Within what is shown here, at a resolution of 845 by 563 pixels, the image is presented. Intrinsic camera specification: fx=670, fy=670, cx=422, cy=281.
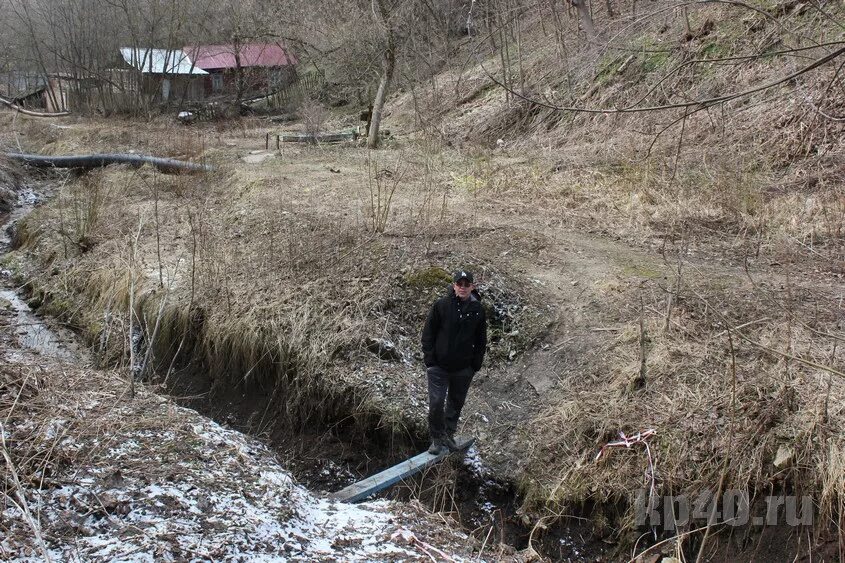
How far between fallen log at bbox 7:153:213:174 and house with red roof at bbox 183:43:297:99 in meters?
16.0

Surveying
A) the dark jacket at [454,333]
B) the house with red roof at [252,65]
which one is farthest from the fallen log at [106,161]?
the house with red roof at [252,65]

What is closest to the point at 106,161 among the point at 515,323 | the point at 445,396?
the point at 515,323

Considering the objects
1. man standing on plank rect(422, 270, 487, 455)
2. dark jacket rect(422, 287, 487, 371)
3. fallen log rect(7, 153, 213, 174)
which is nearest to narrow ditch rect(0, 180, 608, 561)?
man standing on plank rect(422, 270, 487, 455)

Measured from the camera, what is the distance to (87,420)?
492cm

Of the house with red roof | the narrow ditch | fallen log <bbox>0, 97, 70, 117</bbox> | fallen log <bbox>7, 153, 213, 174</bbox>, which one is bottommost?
the narrow ditch

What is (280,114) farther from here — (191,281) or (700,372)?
(700,372)

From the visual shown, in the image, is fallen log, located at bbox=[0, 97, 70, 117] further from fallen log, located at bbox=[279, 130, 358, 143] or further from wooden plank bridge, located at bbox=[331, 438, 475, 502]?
wooden plank bridge, located at bbox=[331, 438, 475, 502]

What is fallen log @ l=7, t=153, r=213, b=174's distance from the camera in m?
14.7

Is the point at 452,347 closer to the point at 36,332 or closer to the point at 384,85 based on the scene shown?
the point at 36,332

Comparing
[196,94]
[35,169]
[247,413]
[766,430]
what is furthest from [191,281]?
[196,94]

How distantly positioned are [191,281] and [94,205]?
3529 millimetres

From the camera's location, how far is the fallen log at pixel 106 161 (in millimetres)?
14705

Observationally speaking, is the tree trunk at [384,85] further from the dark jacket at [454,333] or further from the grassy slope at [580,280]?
the dark jacket at [454,333]

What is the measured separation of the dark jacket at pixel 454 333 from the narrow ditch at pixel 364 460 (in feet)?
3.06
